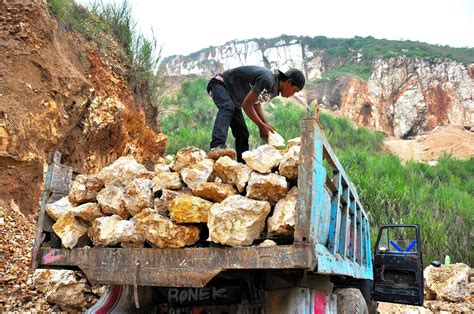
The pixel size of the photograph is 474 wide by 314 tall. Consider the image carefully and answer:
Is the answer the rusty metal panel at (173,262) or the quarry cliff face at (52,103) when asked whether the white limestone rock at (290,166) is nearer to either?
the rusty metal panel at (173,262)

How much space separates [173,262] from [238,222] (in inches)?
16.7

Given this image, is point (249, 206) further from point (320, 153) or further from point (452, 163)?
point (452, 163)

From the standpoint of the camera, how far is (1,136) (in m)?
4.59

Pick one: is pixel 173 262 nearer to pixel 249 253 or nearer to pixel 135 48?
pixel 249 253

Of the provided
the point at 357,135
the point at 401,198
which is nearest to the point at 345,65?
the point at 357,135

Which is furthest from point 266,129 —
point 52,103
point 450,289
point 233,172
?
point 450,289

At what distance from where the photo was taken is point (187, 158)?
256cm

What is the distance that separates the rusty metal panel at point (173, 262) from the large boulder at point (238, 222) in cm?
6

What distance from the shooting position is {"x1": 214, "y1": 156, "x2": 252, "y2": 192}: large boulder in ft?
7.37

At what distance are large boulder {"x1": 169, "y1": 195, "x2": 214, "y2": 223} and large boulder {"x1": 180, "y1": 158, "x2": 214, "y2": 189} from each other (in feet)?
0.53

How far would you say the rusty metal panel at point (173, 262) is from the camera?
1933 millimetres

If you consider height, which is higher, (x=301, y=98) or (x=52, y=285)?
(x=301, y=98)

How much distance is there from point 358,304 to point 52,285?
2.88 m

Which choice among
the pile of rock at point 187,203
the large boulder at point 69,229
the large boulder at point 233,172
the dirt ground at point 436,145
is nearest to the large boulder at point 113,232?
the pile of rock at point 187,203
